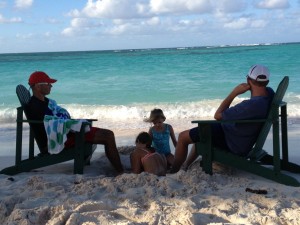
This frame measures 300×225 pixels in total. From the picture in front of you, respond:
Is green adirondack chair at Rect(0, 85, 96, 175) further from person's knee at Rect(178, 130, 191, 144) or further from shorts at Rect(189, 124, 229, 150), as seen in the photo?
shorts at Rect(189, 124, 229, 150)

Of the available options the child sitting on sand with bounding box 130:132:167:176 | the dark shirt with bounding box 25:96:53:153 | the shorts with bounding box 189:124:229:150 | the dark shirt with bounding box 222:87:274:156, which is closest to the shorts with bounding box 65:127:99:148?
the dark shirt with bounding box 25:96:53:153

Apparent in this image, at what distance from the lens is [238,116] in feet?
13.5

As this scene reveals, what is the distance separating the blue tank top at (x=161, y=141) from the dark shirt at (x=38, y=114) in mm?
1187

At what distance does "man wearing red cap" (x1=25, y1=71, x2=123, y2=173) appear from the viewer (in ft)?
14.9

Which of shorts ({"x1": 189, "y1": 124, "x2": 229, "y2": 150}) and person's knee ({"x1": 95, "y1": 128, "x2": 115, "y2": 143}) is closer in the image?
shorts ({"x1": 189, "y1": 124, "x2": 229, "y2": 150})

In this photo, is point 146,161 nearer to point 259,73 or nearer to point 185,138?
point 185,138

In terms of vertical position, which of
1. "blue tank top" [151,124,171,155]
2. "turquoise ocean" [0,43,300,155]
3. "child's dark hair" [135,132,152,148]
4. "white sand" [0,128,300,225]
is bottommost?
"turquoise ocean" [0,43,300,155]

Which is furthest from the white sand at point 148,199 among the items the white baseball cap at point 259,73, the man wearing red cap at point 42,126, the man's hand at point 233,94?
the white baseball cap at point 259,73

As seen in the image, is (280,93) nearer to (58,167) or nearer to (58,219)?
(58,219)

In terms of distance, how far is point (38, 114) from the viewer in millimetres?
4520

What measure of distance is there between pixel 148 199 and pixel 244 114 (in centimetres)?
121

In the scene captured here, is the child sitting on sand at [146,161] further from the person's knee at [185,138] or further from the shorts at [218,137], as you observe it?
the shorts at [218,137]

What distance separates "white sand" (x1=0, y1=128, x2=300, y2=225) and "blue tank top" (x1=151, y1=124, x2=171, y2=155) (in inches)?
27.7

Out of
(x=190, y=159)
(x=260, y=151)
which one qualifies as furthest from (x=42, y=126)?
(x=260, y=151)
